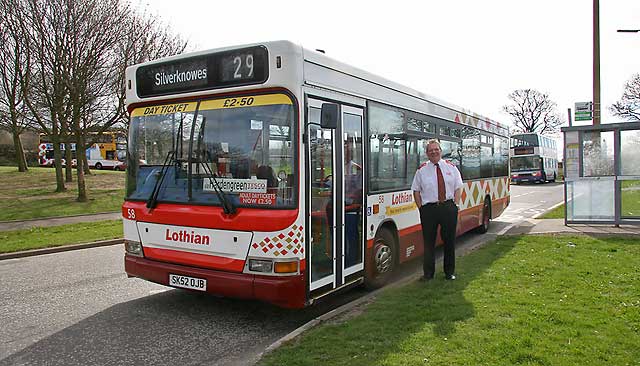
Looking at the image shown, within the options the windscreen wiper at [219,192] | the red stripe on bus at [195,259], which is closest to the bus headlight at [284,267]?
the red stripe on bus at [195,259]

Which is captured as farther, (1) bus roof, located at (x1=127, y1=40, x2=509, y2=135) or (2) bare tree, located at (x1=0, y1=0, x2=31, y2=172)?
(2) bare tree, located at (x1=0, y1=0, x2=31, y2=172)

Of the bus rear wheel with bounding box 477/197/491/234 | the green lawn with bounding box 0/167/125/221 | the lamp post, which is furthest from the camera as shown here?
the green lawn with bounding box 0/167/125/221

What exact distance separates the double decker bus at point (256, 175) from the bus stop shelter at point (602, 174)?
25.1ft

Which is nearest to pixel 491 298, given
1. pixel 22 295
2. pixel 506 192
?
pixel 22 295

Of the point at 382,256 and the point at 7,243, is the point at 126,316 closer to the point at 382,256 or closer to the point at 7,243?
the point at 382,256

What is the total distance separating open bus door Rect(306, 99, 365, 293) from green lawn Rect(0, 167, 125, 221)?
14.3 metres

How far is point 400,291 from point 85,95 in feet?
57.4

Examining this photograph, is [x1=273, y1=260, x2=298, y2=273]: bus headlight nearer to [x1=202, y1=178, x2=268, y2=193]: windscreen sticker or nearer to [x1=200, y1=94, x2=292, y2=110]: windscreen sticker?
[x1=202, y1=178, x2=268, y2=193]: windscreen sticker

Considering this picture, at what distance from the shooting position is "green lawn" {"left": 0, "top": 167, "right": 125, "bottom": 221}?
1797cm

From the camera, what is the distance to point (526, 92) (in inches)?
3103

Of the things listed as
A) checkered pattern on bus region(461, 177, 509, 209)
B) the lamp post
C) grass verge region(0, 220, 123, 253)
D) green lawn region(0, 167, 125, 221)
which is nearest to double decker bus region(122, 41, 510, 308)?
checkered pattern on bus region(461, 177, 509, 209)

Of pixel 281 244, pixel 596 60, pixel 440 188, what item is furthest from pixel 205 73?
pixel 596 60

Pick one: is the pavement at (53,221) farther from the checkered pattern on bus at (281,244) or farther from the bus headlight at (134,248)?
the checkered pattern on bus at (281,244)

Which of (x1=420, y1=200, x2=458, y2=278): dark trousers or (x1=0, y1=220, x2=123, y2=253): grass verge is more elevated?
(x1=420, y1=200, x2=458, y2=278): dark trousers
